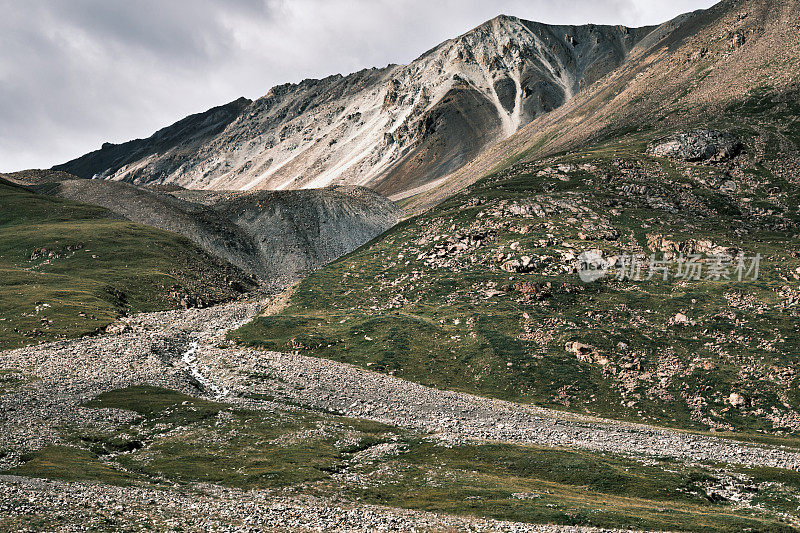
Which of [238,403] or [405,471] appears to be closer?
[405,471]

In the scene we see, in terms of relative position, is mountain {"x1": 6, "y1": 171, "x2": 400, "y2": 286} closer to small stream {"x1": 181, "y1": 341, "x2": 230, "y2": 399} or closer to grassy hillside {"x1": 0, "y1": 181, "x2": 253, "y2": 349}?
grassy hillside {"x1": 0, "y1": 181, "x2": 253, "y2": 349}

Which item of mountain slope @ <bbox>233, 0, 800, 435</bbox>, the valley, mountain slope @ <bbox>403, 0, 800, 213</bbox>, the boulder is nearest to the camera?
the valley

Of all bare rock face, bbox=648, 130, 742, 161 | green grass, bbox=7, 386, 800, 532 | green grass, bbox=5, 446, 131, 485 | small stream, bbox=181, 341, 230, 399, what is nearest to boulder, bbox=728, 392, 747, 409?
green grass, bbox=7, 386, 800, 532

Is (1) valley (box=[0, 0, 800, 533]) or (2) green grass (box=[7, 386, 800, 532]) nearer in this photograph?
(2) green grass (box=[7, 386, 800, 532])

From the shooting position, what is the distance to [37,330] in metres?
82.7

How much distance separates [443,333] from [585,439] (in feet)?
108

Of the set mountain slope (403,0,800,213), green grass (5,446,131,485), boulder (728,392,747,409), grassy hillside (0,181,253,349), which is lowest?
boulder (728,392,747,409)

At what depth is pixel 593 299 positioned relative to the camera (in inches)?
3455

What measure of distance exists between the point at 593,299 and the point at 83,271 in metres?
109

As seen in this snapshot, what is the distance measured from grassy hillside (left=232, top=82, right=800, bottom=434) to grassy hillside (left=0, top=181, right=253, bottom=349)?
2859 centimetres

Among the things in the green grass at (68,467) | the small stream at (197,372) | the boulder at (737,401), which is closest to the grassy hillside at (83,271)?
the small stream at (197,372)

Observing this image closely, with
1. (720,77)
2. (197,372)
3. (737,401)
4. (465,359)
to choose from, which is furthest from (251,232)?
(720,77)

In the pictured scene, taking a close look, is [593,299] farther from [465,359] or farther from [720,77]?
[720,77]

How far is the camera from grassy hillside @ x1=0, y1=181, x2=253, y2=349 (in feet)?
295
